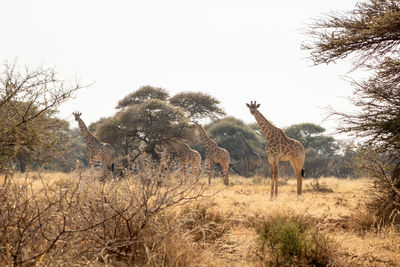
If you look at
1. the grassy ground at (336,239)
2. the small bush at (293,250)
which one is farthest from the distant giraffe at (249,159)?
the small bush at (293,250)

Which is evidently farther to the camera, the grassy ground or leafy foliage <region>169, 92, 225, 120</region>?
leafy foliage <region>169, 92, 225, 120</region>

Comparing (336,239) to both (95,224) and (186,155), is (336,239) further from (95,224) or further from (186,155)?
(186,155)

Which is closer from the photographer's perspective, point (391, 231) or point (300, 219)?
point (391, 231)

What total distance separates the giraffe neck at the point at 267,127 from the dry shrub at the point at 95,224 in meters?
6.27

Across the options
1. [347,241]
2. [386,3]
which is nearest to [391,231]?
[347,241]

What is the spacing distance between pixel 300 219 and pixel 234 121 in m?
22.7

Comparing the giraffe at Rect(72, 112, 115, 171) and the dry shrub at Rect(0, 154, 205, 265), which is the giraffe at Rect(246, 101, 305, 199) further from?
Result: the giraffe at Rect(72, 112, 115, 171)

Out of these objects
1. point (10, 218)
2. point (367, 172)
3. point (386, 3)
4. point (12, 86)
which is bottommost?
point (10, 218)

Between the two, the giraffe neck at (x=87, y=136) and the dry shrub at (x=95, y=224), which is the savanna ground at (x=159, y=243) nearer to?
the dry shrub at (x=95, y=224)

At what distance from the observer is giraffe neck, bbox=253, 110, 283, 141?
9953 mm

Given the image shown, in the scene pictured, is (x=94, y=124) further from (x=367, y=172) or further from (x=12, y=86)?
(x=367, y=172)

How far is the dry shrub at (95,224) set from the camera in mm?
2719

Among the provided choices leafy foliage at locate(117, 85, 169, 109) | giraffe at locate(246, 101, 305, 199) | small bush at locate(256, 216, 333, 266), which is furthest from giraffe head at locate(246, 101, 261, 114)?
leafy foliage at locate(117, 85, 169, 109)

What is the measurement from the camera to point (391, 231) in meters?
4.96
